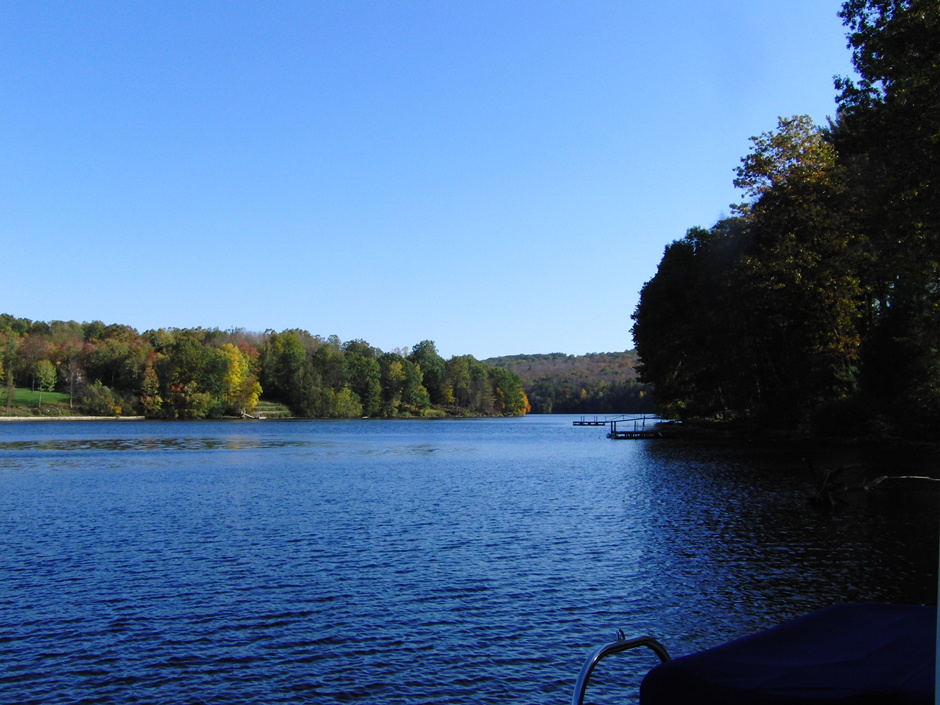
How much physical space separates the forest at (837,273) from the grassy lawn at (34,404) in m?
103

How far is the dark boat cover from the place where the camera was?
13.7ft

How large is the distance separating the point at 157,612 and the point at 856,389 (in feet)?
159

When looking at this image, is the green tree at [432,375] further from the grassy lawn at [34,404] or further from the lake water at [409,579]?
the lake water at [409,579]

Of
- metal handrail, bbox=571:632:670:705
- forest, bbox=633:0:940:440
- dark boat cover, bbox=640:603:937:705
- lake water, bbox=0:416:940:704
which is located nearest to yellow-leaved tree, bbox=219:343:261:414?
forest, bbox=633:0:940:440

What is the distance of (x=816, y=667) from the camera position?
4543mm

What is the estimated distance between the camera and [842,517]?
23.8 metres

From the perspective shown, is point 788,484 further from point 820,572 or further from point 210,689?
point 210,689

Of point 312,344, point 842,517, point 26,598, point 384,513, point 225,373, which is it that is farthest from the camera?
point 312,344

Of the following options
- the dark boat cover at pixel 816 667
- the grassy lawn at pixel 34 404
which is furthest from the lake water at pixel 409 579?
the grassy lawn at pixel 34 404

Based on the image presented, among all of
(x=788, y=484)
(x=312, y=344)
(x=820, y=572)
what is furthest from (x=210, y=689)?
(x=312, y=344)

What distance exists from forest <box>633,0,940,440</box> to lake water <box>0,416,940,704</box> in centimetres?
1040

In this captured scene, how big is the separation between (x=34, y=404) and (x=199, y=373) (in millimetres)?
27160

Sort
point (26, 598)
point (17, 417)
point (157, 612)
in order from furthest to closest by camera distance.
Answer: point (17, 417) → point (26, 598) → point (157, 612)

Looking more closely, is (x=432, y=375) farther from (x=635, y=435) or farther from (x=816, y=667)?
(x=816, y=667)
